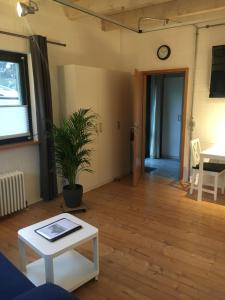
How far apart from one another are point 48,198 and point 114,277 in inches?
75.7

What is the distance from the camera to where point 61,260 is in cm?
235

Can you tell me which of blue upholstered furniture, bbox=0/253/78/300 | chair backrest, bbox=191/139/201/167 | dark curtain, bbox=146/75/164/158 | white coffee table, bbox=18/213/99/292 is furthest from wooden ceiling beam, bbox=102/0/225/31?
blue upholstered furniture, bbox=0/253/78/300

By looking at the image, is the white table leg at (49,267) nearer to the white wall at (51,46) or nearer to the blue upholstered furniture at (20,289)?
the blue upholstered furniture at (20,289)

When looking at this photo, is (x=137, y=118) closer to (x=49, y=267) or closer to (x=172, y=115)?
(x=172, y=115)

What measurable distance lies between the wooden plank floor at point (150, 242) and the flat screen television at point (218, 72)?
5.53 ft

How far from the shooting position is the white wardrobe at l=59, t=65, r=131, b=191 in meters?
3.89

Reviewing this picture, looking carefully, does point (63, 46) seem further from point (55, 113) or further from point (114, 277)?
point (114, 277)

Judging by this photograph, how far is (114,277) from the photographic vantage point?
2271 mm

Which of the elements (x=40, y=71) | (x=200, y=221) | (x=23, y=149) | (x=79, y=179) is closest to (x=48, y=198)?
(x=79, y=179)

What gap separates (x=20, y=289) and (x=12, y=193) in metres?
→ 2.02

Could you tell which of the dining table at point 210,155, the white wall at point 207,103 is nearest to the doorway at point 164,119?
the white wall at point 207,103

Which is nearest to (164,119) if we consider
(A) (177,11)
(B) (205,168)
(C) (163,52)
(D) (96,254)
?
(C) (163,52)

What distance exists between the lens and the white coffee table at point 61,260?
1.89 metres

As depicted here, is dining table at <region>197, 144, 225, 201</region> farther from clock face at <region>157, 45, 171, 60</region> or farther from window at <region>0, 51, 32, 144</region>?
window at <region>0, 51, 32, 144</region>
